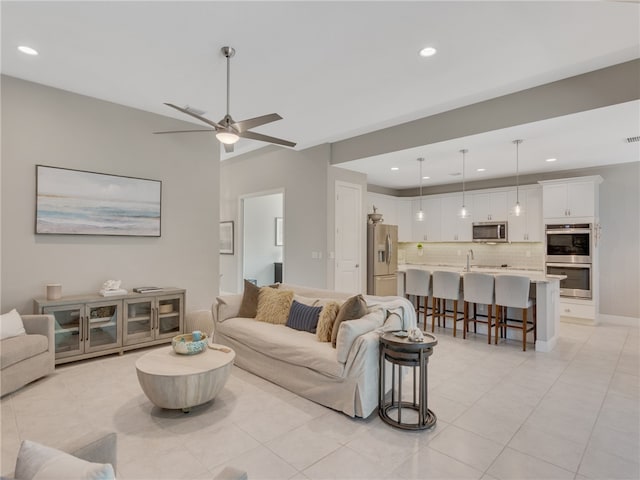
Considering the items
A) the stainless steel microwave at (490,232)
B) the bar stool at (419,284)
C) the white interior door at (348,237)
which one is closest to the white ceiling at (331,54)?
the white interior door at (348,237)

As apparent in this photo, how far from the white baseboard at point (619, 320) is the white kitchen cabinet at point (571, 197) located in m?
1.76

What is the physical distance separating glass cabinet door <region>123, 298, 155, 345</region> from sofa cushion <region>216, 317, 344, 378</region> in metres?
0.89

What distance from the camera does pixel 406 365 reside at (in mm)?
2504

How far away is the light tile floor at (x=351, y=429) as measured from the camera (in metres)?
2.05

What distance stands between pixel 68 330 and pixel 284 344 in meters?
2.32

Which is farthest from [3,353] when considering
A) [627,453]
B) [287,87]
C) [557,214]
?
[557,214]

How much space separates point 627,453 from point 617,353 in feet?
8.55

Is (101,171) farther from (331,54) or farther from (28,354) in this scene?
(331,54)

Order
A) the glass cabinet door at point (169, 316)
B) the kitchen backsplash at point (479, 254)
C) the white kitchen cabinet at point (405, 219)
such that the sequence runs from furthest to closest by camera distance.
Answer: the white kitchen cabinet at point (405, 219), the kitchen backsplash at point (479, 254), the glass cabinet door at point (169, 316)

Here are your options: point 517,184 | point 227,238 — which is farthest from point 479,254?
point 227,238

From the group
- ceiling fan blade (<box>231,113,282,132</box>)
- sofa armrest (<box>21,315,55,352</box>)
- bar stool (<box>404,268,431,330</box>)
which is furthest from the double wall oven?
sofa armrest (<box>21,315,55,352</box>)

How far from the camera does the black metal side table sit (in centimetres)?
248

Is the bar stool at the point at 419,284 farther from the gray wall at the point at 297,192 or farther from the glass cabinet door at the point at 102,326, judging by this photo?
the glass cabinet door at the point at 102,326

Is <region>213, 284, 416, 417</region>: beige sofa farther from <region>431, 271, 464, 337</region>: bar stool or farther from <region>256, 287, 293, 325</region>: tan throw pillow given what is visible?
<region>431, 271, 464, 337</region>: bar stool
